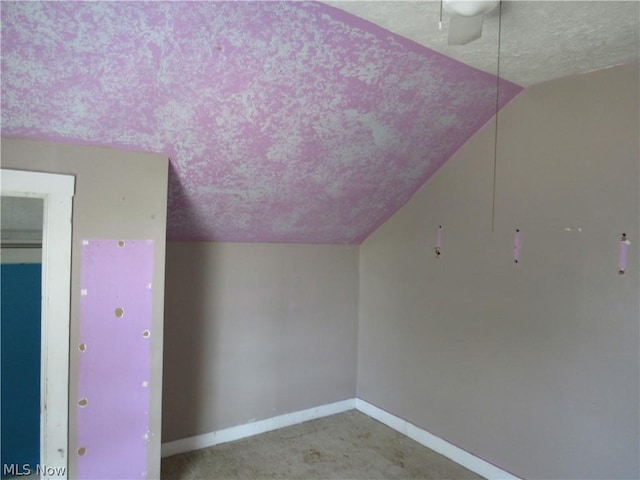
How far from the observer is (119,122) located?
6.37 ft

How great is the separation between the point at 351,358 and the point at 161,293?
1.97 meters

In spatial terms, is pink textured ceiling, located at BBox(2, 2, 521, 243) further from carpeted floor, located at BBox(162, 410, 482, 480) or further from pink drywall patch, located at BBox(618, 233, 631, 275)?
carpeted floor, located at BBox(162, 410, 482, 480)

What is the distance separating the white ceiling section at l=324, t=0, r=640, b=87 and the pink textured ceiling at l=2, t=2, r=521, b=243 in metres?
0.08

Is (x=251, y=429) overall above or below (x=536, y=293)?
below

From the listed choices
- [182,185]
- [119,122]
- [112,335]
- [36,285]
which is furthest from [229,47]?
[36,285]

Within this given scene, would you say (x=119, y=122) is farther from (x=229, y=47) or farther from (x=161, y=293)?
(x=161, y=293)

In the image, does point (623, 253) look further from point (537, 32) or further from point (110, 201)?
point (110, 201)

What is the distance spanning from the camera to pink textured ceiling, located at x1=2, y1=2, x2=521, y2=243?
1.60 meters

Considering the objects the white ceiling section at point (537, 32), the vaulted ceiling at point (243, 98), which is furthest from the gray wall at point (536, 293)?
the vaulted ceiling at point (243, 98)

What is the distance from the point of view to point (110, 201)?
205 cm

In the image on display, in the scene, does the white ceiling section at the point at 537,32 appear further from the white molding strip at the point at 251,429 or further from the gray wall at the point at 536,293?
the white molding strip at the point at 251,429

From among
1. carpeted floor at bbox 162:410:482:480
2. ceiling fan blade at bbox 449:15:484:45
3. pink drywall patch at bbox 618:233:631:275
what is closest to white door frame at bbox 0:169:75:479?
carpeted floor at bbox 162:410:482:480

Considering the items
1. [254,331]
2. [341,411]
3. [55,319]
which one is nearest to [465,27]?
[55,319]

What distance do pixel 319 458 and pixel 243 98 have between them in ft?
7.42
